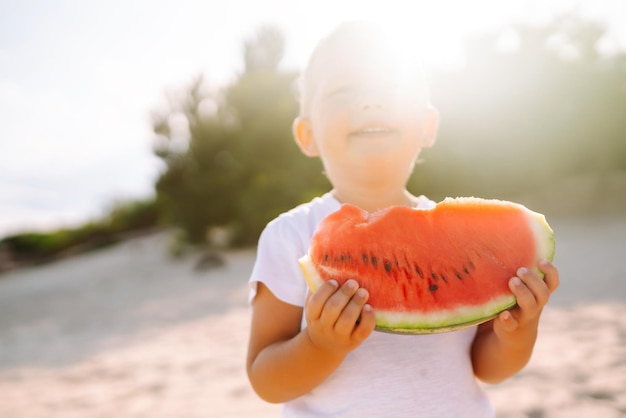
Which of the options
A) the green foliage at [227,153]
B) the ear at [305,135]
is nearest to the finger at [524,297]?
the ear at [305,135]

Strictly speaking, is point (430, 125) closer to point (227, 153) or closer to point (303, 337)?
point (303, 337)

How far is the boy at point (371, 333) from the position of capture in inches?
56.6

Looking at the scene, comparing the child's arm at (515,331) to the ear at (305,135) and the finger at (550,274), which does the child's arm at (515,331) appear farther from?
the ear at (305,135)

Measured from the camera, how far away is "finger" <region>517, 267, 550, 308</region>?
118 centimetres

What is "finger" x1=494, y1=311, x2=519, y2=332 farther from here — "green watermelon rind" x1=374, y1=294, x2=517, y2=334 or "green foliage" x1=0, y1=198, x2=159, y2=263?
"green foliage" x1=0, y1=198, x2=159, y2=263

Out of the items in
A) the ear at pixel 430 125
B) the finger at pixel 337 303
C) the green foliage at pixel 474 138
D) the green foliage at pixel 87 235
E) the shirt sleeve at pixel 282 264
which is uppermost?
the green foliage at pixel 87 235

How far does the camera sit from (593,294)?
5.77m

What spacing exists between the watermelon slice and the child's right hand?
65mm

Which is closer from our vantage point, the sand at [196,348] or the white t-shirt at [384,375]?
the white t-shirt at [384,375]

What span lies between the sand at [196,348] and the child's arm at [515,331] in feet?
5.49

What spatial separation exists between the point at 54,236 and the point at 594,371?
19411 mm

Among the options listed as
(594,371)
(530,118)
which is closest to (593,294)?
(594,371)

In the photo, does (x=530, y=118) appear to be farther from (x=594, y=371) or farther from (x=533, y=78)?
(x=594, y=371)

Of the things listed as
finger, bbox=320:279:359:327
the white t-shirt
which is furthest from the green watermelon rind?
the white t-shirt
